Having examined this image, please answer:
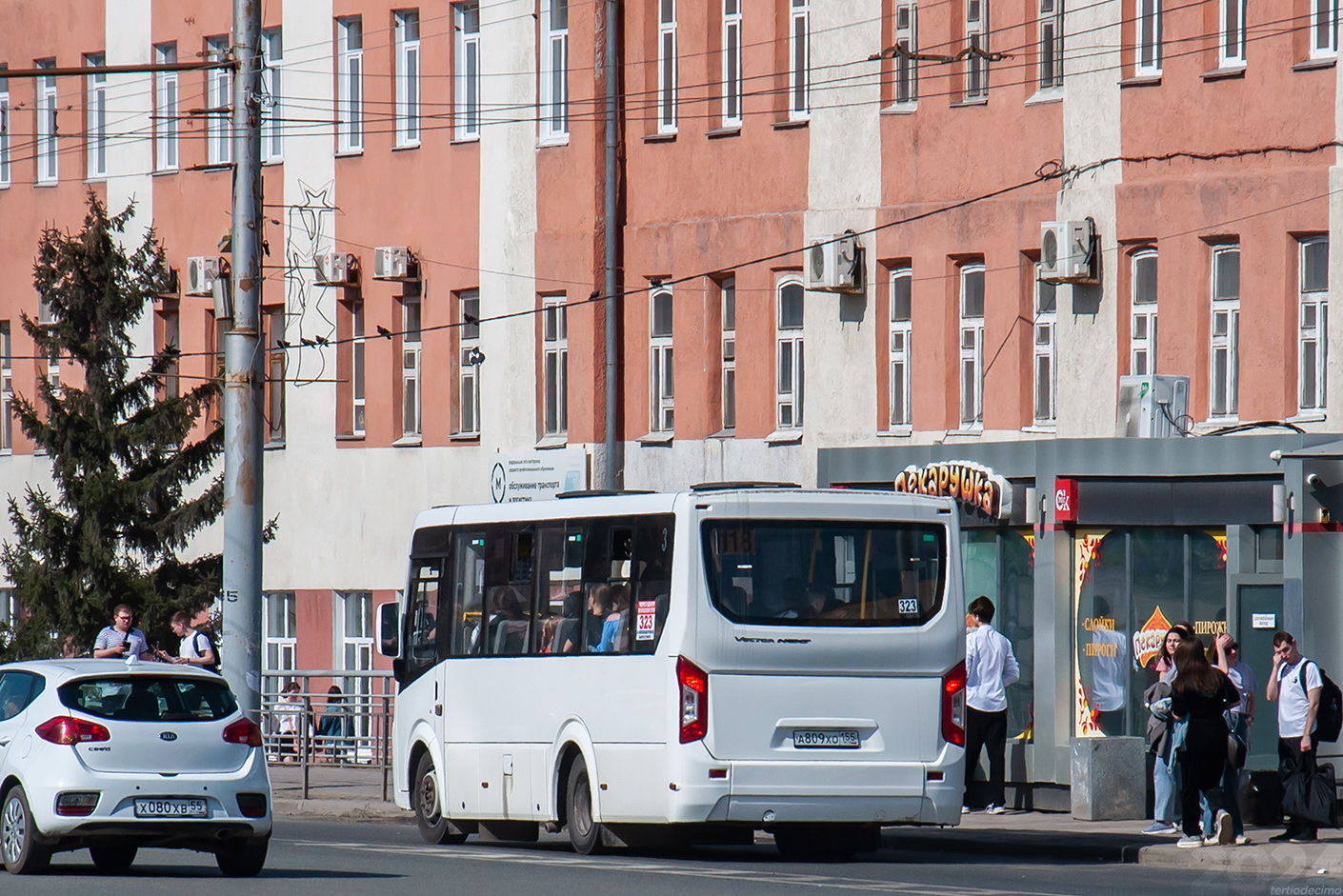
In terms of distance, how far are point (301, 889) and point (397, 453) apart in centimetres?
2201

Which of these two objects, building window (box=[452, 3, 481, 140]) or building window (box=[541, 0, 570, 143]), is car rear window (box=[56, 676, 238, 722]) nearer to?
building window (box=[541, 0, 570, 143])

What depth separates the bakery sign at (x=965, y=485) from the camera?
26609mm

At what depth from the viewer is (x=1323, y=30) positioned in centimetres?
2672

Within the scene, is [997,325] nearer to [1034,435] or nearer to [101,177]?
[1034,435]

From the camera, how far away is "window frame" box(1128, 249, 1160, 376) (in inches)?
1117

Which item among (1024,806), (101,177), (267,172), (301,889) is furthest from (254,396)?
(101,177)

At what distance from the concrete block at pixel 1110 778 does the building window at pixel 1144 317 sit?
254 inches

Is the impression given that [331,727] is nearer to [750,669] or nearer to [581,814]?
[581,814]

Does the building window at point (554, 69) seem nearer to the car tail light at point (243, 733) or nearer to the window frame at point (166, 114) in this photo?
the window frame at point (166, 114)

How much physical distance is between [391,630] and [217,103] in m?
20.1

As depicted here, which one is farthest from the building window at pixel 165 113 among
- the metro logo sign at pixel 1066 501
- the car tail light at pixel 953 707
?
the car tail light at pixel 953 707

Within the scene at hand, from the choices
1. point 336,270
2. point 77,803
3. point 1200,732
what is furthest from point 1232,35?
point 336,270

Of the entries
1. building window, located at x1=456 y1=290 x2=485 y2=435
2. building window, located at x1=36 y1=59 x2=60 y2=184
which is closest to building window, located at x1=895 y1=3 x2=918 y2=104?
building window, located at x1=456 y1=290 x2=485 y2=435

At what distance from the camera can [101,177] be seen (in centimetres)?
4372
